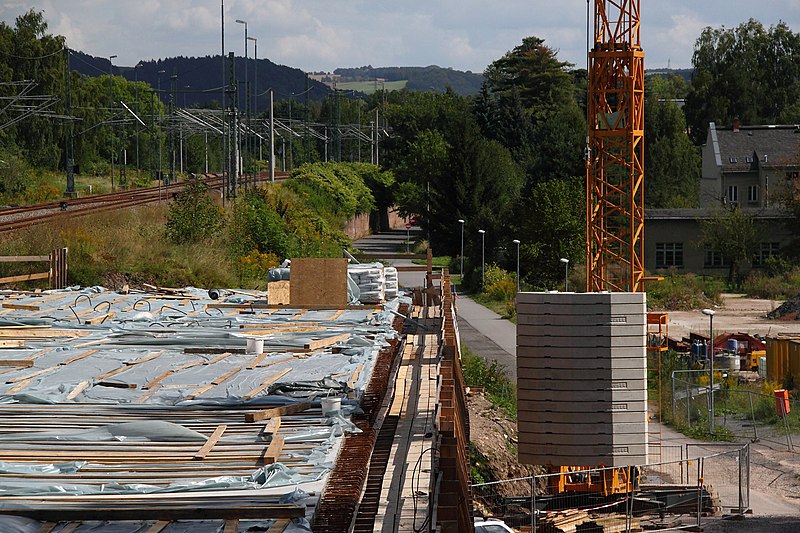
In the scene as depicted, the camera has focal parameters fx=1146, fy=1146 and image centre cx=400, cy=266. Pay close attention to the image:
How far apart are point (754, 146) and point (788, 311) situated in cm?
3123

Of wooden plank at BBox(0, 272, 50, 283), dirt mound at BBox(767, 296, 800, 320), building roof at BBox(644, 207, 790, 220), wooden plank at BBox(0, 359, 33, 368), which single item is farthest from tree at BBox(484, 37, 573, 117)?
wooden plank at BBox(0, 359, 33, 368)

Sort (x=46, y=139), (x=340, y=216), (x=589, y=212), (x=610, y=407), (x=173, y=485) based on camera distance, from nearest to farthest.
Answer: (x=173, y=485)
(x=610, y=407)
(x=589, y=212)
(x=340, y=216)
(x=46, y=139)

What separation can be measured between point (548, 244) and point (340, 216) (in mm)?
14594

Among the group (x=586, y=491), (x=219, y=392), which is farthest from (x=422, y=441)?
(x=586, y=491)

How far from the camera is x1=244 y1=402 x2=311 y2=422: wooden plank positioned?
37.9 ft

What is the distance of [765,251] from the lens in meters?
65.3

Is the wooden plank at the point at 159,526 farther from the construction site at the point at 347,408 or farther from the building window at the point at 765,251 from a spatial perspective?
the building window at the point at 765,251

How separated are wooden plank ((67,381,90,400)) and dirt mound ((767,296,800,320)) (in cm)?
4264

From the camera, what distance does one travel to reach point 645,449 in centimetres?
2205

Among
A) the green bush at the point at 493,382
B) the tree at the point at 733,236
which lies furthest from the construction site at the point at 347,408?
the tree at the point at 733,236

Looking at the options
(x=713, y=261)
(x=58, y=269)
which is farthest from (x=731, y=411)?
(x=713, y=261)

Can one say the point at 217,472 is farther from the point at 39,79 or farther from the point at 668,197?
the point at 668,197

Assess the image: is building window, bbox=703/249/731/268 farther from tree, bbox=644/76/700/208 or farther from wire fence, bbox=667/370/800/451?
wire fence, bbox=667/370/800/451

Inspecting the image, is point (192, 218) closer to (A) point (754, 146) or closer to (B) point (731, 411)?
(B) point (731, 411)
